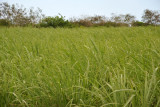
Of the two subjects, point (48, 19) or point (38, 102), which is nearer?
point (38, 102)

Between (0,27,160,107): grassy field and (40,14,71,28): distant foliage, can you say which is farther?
(40,14,71,28): distant foliage

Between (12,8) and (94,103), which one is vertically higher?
(12,8)

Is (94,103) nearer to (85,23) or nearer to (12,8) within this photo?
(12,8)

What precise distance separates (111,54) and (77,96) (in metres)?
0.70

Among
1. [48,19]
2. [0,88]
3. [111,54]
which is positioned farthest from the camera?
[48,19]

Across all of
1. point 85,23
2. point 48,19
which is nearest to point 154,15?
point 85,23

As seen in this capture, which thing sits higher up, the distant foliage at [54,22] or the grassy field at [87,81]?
the distant foliage at [54,22]

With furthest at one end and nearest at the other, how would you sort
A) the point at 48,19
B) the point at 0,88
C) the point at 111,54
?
the point at 48,19
the point at 111,54
the point at 0,88

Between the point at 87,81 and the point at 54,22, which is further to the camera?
the point at 54,22

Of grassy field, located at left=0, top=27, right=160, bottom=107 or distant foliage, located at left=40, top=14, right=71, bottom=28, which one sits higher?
distant foliage, located at left=40, top=14, right=71, bottom=28

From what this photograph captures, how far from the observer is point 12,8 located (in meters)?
10.3

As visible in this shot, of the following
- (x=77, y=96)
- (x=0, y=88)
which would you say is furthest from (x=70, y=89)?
(x=0, y=88)

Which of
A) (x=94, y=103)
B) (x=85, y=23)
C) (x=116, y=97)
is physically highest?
(x=85, y=23)

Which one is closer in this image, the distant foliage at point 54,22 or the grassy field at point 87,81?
the grassy field at point 87,81
